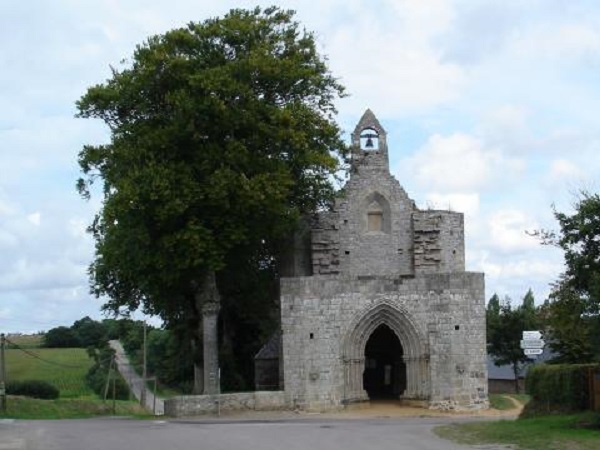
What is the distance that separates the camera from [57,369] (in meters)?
68.6

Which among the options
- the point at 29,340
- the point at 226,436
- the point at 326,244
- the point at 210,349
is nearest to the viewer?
the point at 226,436

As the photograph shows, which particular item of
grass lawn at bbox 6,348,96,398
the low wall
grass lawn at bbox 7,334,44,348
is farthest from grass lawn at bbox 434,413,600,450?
grass lawn at bbox 7,334,44,348

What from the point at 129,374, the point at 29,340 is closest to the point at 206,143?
the point at 129,374

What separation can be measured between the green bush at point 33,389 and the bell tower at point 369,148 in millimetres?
21628

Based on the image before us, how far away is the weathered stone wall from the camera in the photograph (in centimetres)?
3562

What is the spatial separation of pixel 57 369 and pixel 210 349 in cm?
3636

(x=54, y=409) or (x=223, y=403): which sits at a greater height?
(x=223, y=403)

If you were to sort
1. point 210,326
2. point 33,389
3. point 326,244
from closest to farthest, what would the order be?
point 210,326 → point 326,244 → point 33,389

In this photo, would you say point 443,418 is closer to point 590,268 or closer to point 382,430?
point 382,430

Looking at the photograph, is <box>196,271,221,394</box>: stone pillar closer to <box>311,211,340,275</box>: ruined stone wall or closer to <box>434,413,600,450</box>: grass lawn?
<box>311,211,340,275</box>: ruined stone wall

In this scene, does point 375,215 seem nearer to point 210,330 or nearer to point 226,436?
point 210,330

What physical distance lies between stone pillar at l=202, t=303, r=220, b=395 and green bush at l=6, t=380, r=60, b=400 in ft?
53.9

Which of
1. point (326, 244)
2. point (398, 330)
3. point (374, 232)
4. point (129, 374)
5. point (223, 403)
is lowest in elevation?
point (129, 374)

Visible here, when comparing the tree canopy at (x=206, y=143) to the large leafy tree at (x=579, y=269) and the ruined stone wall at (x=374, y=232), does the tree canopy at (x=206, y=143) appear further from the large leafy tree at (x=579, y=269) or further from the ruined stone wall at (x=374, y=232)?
the large leafy tree at (x=579, y=269)
